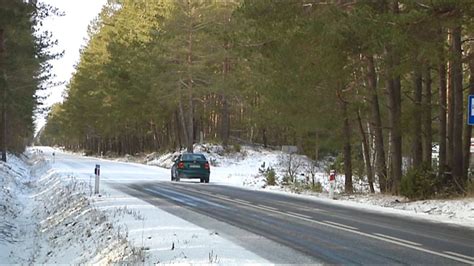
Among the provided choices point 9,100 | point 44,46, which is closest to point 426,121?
point 44,46

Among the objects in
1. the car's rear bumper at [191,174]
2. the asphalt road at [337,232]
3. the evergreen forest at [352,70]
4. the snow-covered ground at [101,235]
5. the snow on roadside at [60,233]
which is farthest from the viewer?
the car's rear bumper at [191,174]

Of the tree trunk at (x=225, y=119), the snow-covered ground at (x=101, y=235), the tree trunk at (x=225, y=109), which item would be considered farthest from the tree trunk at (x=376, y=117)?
the tree trunk at (x=225, y=119)

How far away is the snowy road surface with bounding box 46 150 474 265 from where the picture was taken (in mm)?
8898

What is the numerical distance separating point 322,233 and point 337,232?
368 mm

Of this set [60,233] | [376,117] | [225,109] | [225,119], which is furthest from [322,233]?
[225,119]

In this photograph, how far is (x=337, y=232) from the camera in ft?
38.1

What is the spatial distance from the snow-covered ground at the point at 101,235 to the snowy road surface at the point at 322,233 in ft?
1.33

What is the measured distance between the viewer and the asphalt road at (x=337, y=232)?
8.91 metres

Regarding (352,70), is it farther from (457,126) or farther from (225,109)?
Result: (225,109)

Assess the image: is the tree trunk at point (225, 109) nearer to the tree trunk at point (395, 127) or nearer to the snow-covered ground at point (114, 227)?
the snow-covered ground at point (114, 227)

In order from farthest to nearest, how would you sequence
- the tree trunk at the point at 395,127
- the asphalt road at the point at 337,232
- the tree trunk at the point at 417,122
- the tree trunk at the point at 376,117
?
the tree trunk at the point at 376,117
the tree trunk at the point at 395,127
the tree trunk at the point at 417,122
the asphalt road at the point at 337,232

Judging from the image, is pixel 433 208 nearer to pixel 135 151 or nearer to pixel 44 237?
pixel 44 237

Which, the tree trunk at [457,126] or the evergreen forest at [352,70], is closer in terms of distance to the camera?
the evergreen forest at [352,70]

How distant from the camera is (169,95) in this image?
45.1 meters
